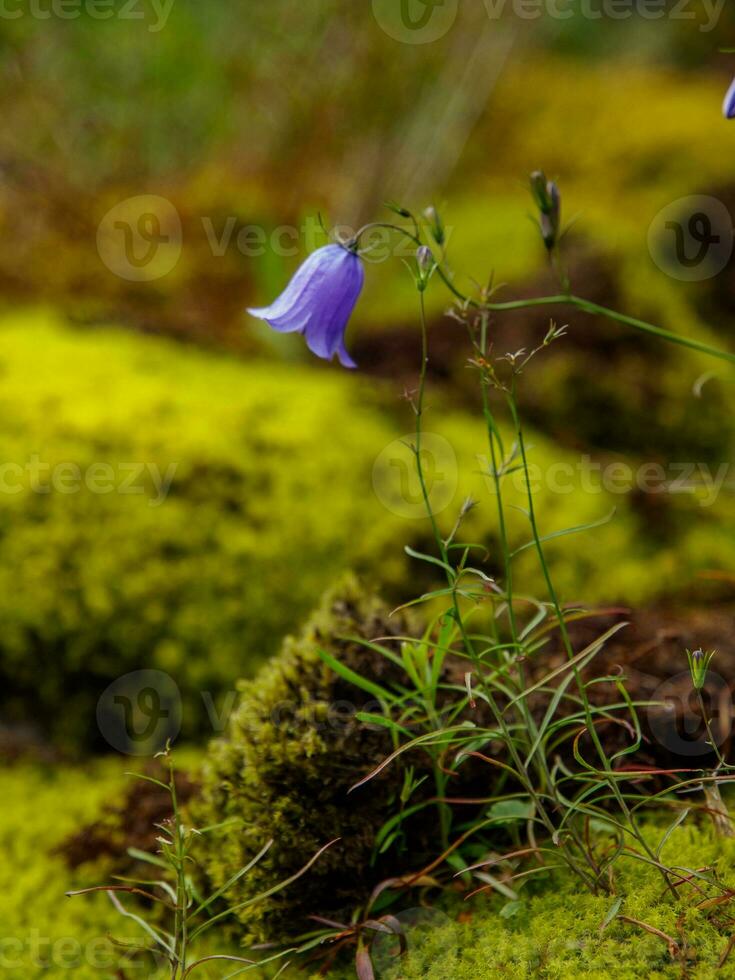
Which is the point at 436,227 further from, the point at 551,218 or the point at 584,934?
the point at 584,934

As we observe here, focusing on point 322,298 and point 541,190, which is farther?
point 322,298

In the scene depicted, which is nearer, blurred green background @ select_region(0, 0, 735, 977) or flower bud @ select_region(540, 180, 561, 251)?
flower bud @ select_region(540, 180, 561, 251)

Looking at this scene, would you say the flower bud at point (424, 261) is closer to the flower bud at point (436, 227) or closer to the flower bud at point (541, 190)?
the flower bud at point (436, 227)

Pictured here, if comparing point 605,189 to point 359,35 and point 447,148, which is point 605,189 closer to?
point 447,148

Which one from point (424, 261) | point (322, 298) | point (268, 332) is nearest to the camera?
point (424, 261)

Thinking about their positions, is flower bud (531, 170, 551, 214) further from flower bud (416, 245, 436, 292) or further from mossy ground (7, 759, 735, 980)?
mossy ground (7, 759, 735, 980)

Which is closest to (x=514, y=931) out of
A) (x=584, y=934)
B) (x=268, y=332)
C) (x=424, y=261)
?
(x=584, y=934)

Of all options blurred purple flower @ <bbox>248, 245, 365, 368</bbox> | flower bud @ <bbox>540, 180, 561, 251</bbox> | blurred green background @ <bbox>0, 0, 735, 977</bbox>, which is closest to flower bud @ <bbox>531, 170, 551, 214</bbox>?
flower bud @ <bbox>540, 180, 561, 251</bbox>

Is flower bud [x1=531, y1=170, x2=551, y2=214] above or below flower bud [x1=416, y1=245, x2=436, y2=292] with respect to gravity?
above
